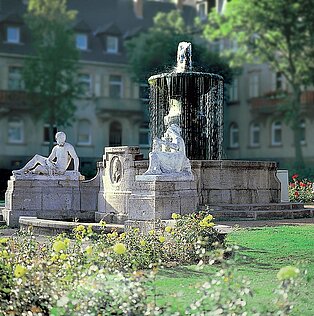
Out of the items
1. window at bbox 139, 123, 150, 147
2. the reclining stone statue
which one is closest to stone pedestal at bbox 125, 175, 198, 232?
the reclining stone statue

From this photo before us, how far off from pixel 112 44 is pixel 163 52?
7.26 m

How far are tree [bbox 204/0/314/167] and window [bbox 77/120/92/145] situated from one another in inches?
536

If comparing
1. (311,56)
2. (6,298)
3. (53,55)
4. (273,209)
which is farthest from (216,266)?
(53,55)

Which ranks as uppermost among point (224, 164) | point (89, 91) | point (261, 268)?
point (89, 91)

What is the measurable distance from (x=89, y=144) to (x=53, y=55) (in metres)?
9.28

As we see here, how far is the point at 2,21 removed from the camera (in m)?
52.0

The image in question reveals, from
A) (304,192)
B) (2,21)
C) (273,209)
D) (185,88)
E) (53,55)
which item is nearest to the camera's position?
(273,209)

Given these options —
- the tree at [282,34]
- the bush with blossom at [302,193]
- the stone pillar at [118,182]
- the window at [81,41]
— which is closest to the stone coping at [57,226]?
the stone pillar at [118,182]

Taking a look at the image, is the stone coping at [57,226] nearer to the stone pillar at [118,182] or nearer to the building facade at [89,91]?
the stone pillar at [118,182]

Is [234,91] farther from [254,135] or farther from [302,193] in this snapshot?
[302,193]

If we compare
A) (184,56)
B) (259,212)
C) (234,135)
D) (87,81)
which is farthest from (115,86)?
(259,212)

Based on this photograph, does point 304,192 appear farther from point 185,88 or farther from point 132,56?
point 132,56

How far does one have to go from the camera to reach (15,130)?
171ft

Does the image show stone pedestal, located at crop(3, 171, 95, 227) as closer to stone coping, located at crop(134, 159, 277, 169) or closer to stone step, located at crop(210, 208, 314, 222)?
stone coping, located at crop(134, 159, 277, 169)
